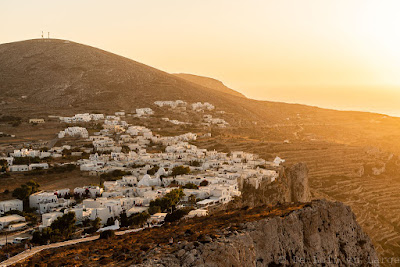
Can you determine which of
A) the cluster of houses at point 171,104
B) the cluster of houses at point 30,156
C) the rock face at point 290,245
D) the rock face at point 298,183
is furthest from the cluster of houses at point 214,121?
the rock face at point 290,245

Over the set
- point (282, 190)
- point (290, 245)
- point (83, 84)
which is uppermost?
point (83, 84)

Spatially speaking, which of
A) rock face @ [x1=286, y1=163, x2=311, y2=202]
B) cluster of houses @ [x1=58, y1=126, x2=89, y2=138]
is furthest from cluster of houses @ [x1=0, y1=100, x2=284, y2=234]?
rock face @ [x1=286, y1=163, x2=311, y2=202]

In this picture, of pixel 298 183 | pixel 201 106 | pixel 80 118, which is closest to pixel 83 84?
pixel 201 106

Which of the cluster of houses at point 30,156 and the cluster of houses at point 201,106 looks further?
the cluster of houses at point 201,106

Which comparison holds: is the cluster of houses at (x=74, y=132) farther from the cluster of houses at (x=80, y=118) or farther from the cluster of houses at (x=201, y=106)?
the cluster of houses at (x=201, y=106)

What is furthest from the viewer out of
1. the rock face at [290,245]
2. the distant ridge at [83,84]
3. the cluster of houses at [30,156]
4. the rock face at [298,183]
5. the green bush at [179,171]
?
the distant ridge at [83,84]

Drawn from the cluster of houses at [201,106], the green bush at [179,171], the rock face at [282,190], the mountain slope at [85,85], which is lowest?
the rock face at [282,190]

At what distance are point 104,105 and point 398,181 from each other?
5215cm

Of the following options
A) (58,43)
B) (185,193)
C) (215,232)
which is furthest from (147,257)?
(58,43)

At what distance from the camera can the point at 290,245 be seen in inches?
519

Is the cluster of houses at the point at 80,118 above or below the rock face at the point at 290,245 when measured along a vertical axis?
above

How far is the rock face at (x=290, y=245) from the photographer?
964cm

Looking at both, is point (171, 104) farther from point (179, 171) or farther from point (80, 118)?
point (179, 171)

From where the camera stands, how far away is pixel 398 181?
4806 cm
